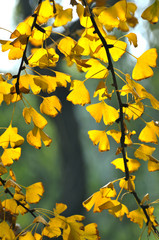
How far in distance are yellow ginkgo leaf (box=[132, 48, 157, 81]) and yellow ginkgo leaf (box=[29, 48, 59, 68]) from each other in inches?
4.0

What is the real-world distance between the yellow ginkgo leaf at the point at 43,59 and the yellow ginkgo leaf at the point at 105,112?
10cm

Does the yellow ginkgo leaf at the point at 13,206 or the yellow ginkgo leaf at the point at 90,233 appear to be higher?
the yellow ginkgo leaf at the point at 13,206

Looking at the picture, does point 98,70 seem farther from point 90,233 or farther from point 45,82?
point 90,233

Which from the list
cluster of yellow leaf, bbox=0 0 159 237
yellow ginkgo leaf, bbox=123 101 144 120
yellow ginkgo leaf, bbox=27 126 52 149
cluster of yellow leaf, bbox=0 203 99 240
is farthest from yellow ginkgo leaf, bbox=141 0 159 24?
cluster of yellow leaf, bbox=0 203 99 240

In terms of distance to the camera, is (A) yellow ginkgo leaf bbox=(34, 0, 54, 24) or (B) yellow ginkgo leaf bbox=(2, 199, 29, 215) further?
(B) yellow ginkgo leaf bbox=(2, 199, 29, 215)

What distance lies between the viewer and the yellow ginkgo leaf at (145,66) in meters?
0.46

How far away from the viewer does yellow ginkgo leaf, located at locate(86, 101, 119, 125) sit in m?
0.51

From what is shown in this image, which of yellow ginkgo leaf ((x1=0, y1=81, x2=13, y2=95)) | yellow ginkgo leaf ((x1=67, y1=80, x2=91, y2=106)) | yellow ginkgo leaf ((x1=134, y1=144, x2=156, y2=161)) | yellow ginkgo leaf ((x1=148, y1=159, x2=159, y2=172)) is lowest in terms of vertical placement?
yellow ginkgo leaf ((x1=148, y1=159, x2=159, y2=172))

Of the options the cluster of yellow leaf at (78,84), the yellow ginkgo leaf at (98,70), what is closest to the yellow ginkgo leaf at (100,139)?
the cluster of yellow leaf at (78,84)

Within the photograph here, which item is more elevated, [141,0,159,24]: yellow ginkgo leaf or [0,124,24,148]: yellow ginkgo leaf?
[141,0,159,24]: yellow ginkgo leaf

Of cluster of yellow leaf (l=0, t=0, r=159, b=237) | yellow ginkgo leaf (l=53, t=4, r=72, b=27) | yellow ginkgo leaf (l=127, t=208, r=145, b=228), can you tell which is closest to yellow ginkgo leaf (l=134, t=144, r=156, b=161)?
cluster of yellow leaf (l=0, t=0, r=159, b=237)

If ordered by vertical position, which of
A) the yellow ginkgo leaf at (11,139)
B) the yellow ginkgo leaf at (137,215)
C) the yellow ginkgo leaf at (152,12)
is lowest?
the yellow ginkgo leaf at (137,215)

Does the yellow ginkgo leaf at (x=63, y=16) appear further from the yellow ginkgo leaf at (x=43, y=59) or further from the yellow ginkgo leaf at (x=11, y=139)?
the yellow ginkgo leaf at (x=11, y=139)

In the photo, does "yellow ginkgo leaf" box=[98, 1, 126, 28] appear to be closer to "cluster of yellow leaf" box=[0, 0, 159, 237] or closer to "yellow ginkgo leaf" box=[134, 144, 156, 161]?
"cluster of yellow leaf" box=[0, 0, 159, 237]
